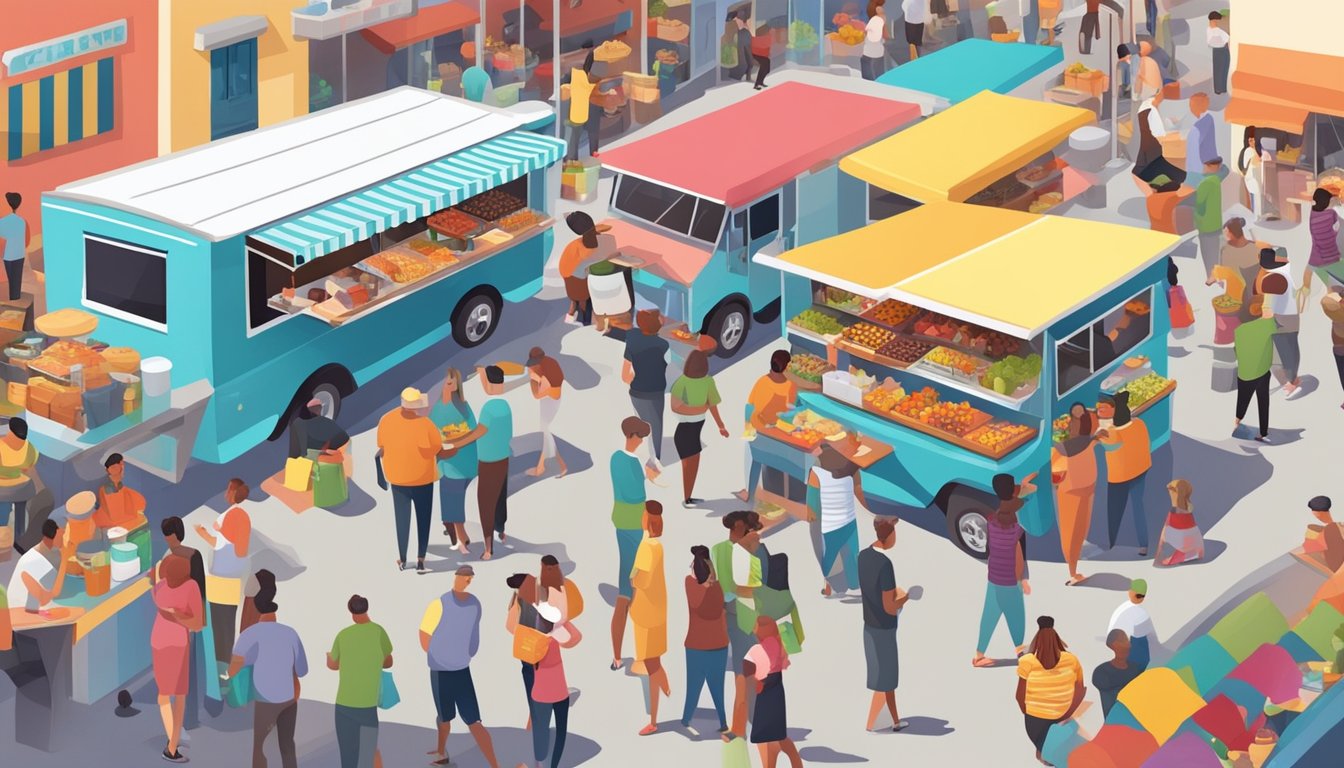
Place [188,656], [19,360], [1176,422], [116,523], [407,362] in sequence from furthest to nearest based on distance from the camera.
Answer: [407,362] < [1176,422] < [19,360] < [116,523] < [188,656]

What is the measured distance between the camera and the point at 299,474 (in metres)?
18.7

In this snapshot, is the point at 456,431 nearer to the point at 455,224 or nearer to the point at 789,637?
the point at 789,637

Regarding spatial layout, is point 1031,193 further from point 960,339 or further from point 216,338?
point 216,338

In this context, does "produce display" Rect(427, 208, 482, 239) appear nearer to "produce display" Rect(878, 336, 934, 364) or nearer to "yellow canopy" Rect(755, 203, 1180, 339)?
"yellow canopy" Rect(755, 203, 1180, 339)

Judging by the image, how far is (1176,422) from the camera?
20.5m

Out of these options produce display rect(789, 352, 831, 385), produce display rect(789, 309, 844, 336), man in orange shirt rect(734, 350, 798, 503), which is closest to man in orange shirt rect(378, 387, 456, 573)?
man in orange shirt rect(734, 350, 798, 503)

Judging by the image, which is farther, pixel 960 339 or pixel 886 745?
pixel 960 339

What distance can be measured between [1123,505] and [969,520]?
1.20 meters

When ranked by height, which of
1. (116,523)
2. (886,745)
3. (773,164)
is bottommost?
(886,745)

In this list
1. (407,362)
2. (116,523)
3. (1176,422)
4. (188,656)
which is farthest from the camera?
(407,362)

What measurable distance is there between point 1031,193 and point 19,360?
10.0m

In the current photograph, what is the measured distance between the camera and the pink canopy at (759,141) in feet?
71.1

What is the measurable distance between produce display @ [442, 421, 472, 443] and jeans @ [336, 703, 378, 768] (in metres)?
3.39

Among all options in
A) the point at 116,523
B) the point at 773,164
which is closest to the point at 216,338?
the point at 116,523
